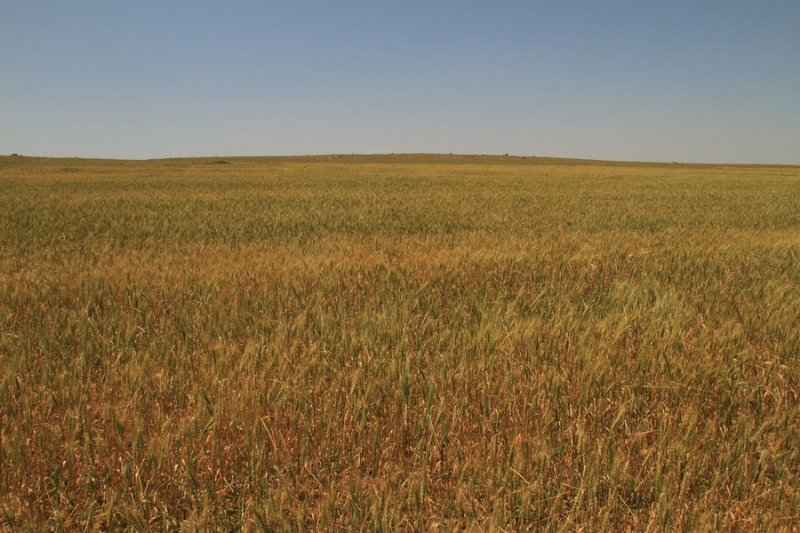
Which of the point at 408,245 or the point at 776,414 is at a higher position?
the point at 408,245

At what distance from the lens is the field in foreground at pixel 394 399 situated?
4.87ft

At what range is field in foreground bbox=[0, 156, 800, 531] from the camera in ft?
4.87

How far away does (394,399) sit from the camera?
79.7 inches

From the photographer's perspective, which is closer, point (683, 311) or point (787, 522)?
point (787, 522)

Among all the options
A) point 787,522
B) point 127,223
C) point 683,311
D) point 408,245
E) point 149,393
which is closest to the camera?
point 787,522

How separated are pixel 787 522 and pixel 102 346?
3.16m

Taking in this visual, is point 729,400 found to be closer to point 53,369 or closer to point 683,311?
→ point 683,311

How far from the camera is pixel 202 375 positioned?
2217 mm

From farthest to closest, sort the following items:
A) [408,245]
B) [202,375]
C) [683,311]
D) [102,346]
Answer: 1. [408,245]
2. [683,311]
3. [102,346]
4. [202,375]

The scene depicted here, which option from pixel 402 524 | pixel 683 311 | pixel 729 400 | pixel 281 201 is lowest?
pixel 402 524

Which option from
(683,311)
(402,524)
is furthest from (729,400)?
(402,524)

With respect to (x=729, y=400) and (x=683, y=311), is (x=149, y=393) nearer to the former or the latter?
(x=729, y=400)

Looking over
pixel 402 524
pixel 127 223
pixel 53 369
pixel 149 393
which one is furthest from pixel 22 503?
pixel 127 223

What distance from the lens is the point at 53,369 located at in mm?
2279
